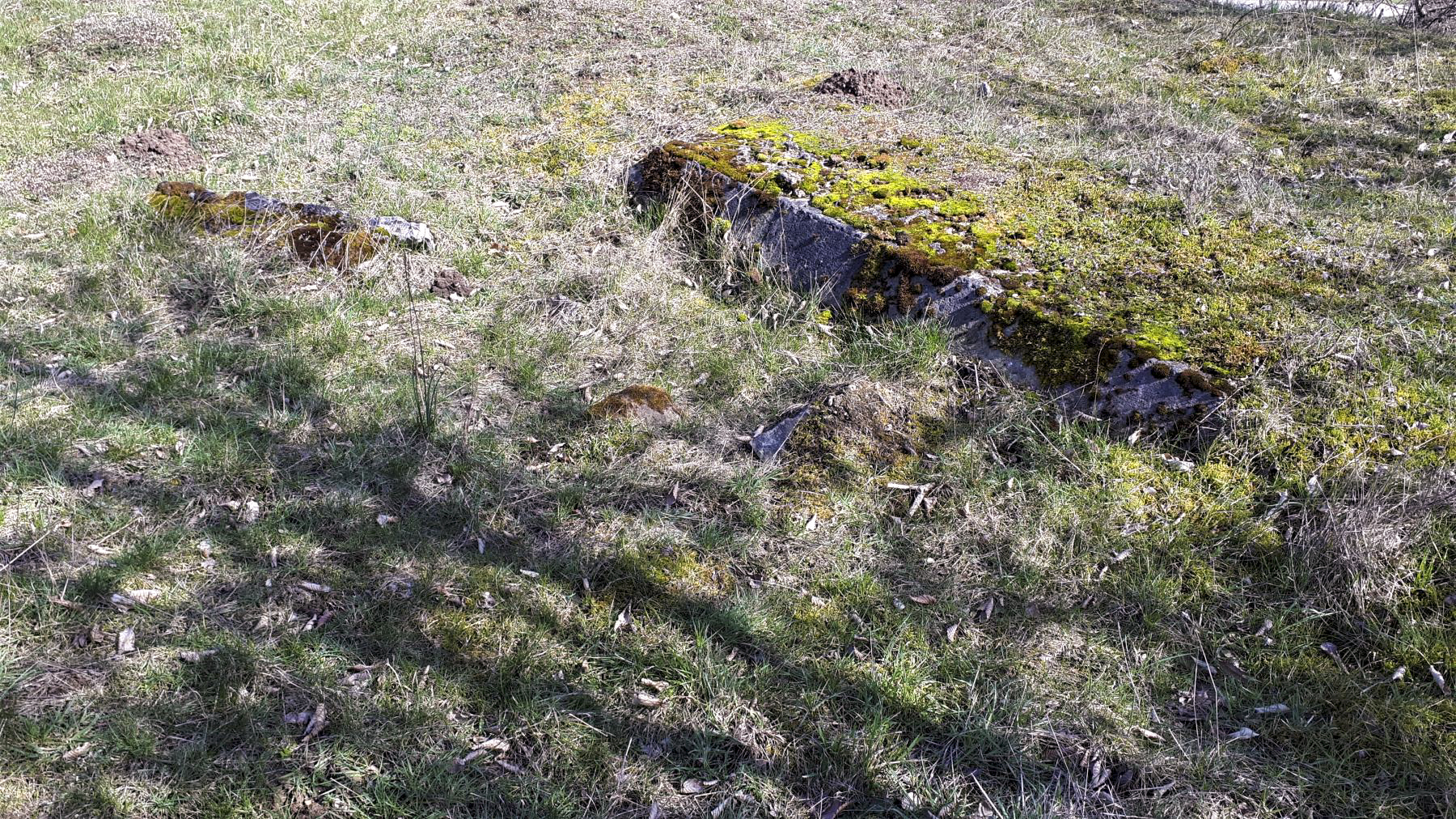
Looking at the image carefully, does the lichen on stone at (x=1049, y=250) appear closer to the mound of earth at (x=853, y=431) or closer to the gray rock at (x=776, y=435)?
the mound of earth at (x=853, y=431)

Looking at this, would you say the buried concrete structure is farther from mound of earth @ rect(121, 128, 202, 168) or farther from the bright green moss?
mound of earth @ rect(121, 128, 202, 168)

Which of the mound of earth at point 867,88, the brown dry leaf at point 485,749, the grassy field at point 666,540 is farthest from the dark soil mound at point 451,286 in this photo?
the mound of earth at point 867,88

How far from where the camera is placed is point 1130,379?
334 cm

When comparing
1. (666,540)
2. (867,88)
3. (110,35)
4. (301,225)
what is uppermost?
(867,88)

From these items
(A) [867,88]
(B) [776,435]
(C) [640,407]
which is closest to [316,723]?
(C) [640,407]

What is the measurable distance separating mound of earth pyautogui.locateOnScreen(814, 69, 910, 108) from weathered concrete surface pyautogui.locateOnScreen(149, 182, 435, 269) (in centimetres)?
338

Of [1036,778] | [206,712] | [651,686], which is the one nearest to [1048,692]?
[1036,778]

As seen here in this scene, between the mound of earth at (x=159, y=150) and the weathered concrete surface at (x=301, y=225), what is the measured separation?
90 cm

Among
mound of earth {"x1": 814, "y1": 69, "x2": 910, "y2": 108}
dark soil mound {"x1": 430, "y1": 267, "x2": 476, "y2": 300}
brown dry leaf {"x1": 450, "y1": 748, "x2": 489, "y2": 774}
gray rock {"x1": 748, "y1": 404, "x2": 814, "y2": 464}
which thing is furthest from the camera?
mound of earth {"x1": 814, "y1": 69, "x2": 910, "y2": 108}

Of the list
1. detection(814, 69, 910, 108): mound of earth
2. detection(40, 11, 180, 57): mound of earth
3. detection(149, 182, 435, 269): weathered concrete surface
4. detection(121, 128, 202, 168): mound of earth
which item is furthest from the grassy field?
detection(40, 11, 180, 57): mound of earth

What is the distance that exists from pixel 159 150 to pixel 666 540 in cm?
501

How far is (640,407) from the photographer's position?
3.63 meters

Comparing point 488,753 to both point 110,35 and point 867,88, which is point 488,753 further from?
point 110,35

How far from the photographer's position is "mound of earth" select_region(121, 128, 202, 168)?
5688 millimetres
